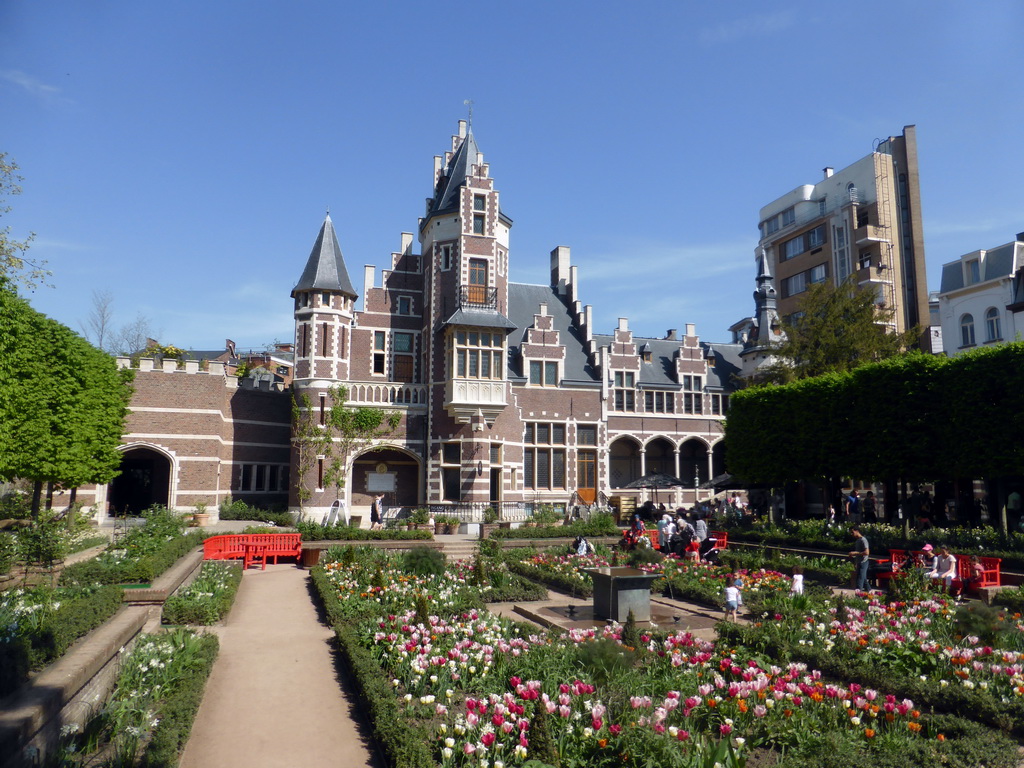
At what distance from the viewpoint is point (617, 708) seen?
7398 millimetres

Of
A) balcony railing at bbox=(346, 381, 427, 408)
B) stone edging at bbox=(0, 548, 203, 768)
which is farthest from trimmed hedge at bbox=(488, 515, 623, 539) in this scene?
stone edging at bbox=(0, 548, 203, 768)

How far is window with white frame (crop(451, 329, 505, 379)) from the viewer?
33322mm

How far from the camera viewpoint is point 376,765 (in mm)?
7082

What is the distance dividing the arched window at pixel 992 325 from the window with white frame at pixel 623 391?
18.9 meters

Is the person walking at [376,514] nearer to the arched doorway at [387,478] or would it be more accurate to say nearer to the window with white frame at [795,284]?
the arched doorway at [387,478]

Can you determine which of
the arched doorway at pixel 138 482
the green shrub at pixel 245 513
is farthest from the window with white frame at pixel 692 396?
the arched doorway at pixel 138 482

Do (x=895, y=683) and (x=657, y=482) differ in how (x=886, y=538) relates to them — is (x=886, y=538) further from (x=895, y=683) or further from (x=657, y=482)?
(x=895, y=683)

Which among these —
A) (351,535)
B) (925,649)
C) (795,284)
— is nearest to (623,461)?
(795,284)

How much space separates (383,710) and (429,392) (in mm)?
27370

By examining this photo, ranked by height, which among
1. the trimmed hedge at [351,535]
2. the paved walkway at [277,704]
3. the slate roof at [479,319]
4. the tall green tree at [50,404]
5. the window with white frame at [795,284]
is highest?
the window with white frame at [795,284]

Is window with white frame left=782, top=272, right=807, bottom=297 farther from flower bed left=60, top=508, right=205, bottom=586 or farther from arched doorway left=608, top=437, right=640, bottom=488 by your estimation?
flower bed left=60, top=508, right=205, bottom=586

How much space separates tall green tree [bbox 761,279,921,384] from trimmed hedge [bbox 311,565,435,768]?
2698cm

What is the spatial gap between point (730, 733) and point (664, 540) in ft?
54.5

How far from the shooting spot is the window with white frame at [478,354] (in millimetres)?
33322
